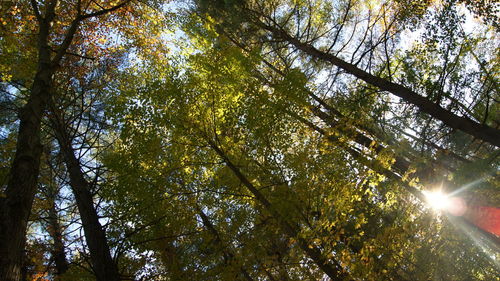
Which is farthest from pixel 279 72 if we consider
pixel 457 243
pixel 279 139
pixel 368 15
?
pixel 457 243

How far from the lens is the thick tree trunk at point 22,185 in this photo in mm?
2412

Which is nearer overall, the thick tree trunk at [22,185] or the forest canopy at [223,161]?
the thick tree trunk at [22,185]

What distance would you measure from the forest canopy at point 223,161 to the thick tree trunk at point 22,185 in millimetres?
14

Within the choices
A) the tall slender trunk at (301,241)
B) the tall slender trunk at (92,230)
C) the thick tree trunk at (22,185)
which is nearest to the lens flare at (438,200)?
the tall slender trunk at (301,241)

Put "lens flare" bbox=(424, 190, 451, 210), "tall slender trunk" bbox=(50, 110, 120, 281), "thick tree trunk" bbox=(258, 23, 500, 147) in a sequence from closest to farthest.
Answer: "tall slender trunk" bbox=(50, 110, 120, 281), "thick tree trunk" bbox=(258, 23, 500, 147), "lens flare" bbox=(424, 190, 451, 210)

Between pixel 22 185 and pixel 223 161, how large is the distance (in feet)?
10.5

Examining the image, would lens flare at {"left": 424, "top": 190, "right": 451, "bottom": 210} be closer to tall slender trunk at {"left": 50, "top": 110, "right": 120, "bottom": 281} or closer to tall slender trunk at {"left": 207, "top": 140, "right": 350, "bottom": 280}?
tall slender trunk at {"left": 207, "top": 140, "right": 350, "bottom": 280}

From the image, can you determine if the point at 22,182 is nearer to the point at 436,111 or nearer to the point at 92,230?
the point at 92,230

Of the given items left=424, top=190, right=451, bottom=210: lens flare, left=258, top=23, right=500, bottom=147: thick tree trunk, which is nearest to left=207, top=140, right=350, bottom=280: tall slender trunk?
left=258, top=23, right=500, bottom=147: thick tree trunk

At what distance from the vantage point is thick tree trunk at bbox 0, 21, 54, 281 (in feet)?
7.91

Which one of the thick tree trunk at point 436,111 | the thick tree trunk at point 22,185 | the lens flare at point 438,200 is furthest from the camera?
the lens flare at point 438,200

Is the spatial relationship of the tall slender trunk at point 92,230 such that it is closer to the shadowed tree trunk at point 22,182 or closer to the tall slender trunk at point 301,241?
the shadowed tree trunk at point 22,182

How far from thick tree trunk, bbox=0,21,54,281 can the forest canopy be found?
0.01 metres

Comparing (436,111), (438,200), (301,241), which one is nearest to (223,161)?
(301,241)
